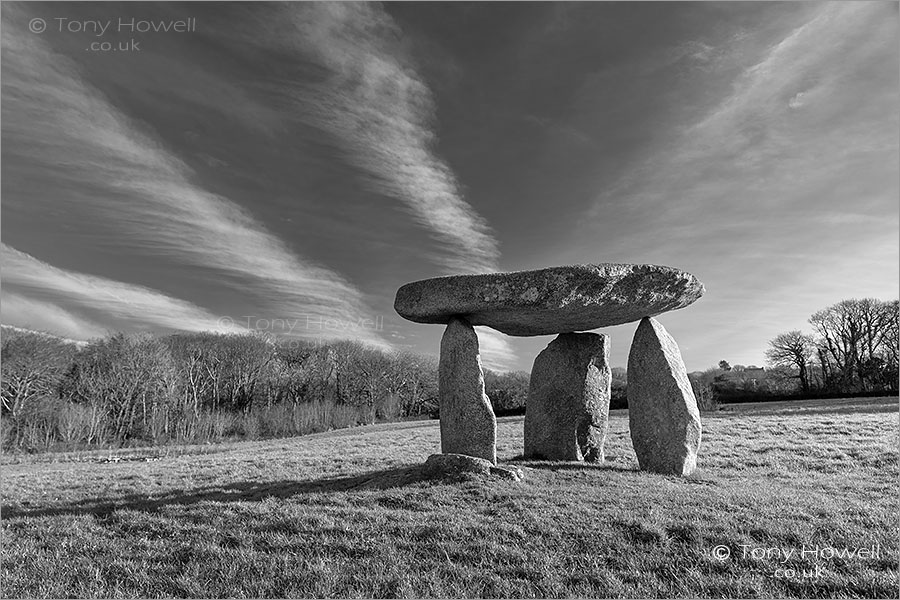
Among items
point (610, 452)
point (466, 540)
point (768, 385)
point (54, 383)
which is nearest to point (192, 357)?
point (54, 383)

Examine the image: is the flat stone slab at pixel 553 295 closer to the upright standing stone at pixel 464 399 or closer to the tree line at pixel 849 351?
the upright standing stone at pixel 464 399

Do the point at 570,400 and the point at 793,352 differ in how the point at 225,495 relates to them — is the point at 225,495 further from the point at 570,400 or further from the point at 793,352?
the point at 793,352

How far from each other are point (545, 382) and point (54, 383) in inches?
1656

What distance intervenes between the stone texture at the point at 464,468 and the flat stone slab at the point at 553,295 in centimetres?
286

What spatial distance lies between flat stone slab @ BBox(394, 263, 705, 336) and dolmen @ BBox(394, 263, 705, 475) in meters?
0.02

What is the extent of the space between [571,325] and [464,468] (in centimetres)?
417

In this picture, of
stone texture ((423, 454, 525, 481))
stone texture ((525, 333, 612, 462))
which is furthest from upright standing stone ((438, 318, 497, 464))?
stone texture ((525, 333, 612, 462))

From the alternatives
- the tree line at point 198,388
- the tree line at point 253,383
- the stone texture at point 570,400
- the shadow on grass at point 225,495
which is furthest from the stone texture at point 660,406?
the tree line at point 198,388

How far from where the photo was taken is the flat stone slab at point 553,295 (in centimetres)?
995

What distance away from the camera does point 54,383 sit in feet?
131

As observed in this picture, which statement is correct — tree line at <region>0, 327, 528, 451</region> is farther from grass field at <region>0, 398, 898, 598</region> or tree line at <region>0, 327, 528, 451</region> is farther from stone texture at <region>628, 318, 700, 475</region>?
stone texture at <region>628, 318, 700, 475</region>

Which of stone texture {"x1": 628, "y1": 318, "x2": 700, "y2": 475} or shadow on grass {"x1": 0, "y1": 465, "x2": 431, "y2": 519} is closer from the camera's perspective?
shadow on grass {"x1": 0, "y1": 465, "x2": 431, "y2": 519}

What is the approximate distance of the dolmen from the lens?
10.0 m

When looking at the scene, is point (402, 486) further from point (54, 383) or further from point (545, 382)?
point (54, 383)
